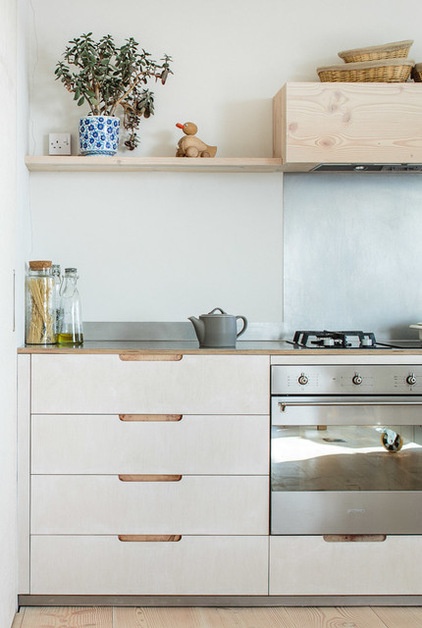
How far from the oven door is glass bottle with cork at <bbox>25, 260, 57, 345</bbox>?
0.86 m

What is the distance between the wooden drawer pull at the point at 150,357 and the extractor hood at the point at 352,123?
2.84 feet

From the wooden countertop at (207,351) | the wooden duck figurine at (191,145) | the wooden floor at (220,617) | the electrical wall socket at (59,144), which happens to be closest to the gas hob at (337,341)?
the wooden countertop at (207,351)

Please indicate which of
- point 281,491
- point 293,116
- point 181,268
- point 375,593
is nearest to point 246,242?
point 181,268

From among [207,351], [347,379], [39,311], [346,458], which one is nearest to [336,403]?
[347,379]

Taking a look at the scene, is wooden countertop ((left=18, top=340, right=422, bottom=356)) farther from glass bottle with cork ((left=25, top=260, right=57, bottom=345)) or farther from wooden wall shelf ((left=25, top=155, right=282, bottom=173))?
wooden wall shelf ((left=25, top=155, right=282, bottom=173))

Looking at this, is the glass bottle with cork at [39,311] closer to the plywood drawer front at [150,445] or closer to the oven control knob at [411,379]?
the plywood drawer front at [150,445]

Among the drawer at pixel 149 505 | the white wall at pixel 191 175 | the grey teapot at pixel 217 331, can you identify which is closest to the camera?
the drawer at pixel 149 505

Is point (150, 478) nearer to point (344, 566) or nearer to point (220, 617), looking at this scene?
point (220, 617)

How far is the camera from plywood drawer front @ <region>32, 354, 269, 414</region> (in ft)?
8.53

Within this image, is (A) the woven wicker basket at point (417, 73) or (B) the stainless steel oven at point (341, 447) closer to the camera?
(B) the stainless steel oven at point (341, 447)

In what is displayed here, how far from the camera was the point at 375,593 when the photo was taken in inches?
104

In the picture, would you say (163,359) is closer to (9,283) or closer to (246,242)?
(9,283)

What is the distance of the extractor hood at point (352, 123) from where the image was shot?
2848mm

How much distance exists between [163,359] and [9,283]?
1.89ft
